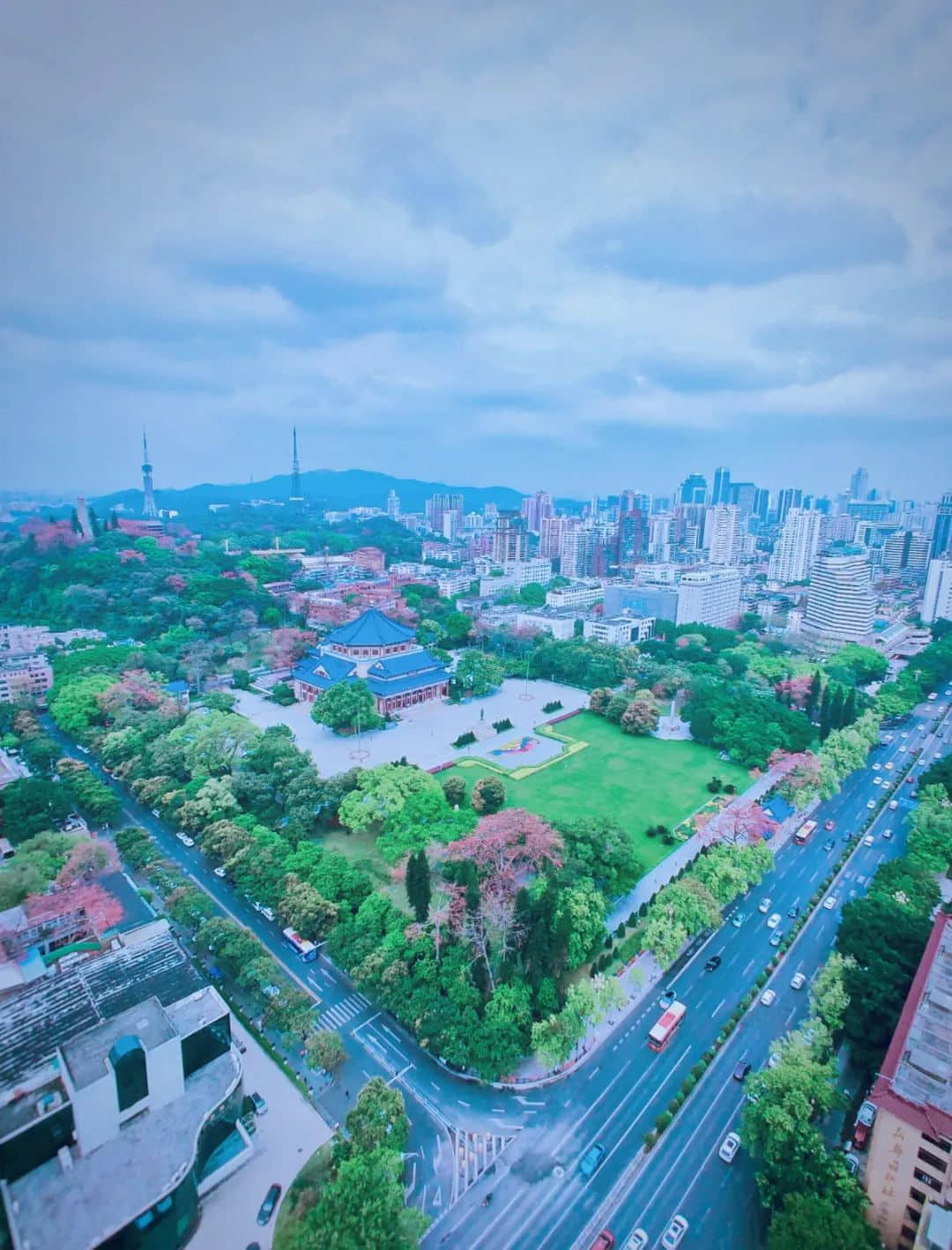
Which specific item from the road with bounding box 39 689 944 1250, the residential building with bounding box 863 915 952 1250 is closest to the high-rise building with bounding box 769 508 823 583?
the road with bounding box 39 689 944 1250

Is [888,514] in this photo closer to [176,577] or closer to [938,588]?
[938,588]

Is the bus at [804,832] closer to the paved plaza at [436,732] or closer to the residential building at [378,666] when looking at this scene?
the paved plaza at [436,732]

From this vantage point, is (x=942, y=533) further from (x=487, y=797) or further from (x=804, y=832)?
(x=487, y=797)

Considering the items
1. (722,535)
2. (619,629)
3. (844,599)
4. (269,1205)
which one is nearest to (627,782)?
(269,1205)

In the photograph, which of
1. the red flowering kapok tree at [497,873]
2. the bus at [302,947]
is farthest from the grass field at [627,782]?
the bus at [302,947]

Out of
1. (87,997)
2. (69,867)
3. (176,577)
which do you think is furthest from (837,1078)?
(176,577)

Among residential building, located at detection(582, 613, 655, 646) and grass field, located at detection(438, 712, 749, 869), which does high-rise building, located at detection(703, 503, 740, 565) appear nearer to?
residential building, located at detection(582, 613, 655, 646)
